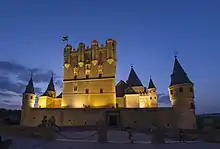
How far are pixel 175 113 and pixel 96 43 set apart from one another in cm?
2566

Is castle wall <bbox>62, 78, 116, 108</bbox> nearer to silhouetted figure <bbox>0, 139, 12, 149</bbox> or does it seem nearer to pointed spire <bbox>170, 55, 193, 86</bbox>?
pointed spire <bbox>170, 55, 193, 86</bbox>

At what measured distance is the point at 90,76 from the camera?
44.7 m

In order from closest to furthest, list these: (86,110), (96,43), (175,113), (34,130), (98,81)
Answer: (34,130) → (175,113) → (86,110) → (98,81) → (96,43)

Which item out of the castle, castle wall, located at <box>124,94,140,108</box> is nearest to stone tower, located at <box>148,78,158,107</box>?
the castle

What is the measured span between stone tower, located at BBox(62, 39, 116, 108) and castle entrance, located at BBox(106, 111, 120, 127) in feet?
25.2

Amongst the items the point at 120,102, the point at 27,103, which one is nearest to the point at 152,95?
the point at 120,102

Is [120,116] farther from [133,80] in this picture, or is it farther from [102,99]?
[133,80]

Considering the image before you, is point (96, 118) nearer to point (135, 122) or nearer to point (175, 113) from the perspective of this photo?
point (135, 122)

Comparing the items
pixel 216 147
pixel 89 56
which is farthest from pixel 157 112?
pixel 89 56

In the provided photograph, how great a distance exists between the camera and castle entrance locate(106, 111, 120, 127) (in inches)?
1299

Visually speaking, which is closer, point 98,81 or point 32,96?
point 32,96

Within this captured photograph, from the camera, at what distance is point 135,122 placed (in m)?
32.2

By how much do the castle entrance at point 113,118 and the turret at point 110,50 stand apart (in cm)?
1478

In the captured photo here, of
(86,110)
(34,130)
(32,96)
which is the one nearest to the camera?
(34,130)
